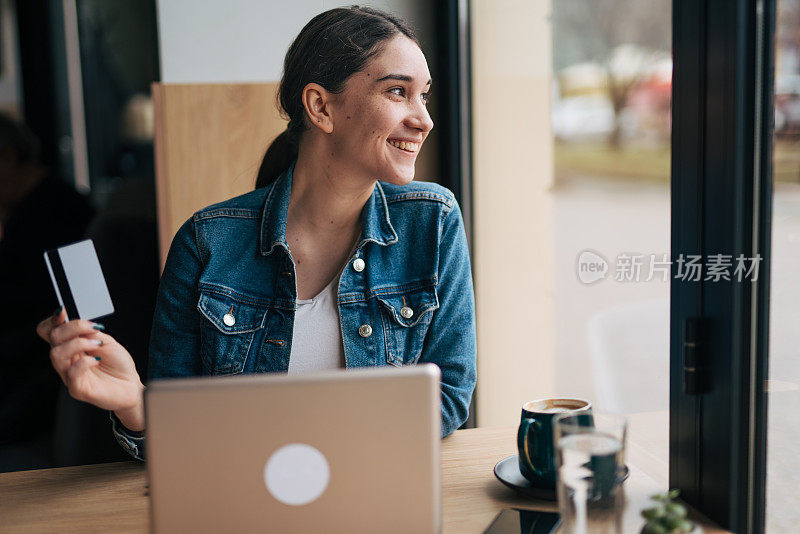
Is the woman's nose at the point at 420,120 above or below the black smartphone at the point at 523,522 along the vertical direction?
above

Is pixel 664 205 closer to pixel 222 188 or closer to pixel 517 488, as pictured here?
pixel 517 488

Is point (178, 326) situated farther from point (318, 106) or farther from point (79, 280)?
point (318, 106)

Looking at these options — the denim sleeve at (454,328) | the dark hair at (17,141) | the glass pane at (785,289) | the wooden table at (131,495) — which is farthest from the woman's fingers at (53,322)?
the dark hair at (17,141)

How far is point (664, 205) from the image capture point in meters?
1.07

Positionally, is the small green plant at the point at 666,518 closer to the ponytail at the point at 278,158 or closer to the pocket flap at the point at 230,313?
the pocket flap at the point at 230,313

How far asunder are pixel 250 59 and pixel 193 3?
8.5 inches

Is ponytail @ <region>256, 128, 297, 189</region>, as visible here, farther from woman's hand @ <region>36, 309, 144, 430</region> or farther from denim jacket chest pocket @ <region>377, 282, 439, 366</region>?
woman's hand @ <region>36, 309, 144, 430</region>

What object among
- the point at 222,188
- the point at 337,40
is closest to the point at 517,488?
the point at 337,40

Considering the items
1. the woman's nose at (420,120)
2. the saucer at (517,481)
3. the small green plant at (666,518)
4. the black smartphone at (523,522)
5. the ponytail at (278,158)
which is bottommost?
the black smartphone at (523,522)

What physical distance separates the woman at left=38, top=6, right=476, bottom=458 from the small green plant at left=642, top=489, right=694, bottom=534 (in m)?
0.48

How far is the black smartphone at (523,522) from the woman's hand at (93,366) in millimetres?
568

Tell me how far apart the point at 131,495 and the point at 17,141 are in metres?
2.42

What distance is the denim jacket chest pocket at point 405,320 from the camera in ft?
4.32

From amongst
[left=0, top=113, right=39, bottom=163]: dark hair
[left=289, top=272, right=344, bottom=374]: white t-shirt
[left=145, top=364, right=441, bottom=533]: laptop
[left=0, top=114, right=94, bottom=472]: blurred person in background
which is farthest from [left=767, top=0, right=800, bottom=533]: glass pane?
[left=0, top=113, right=39, bottom=163]: dark hair
